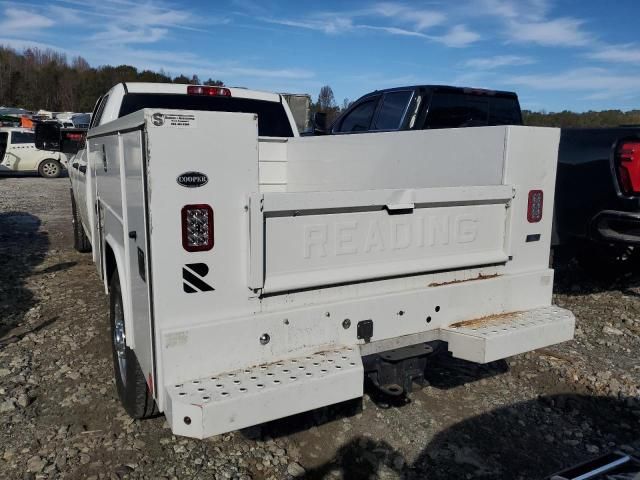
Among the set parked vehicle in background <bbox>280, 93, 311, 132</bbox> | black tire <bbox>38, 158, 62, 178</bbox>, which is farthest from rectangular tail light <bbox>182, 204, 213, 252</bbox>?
black tire <bbox>38, 158, 62, 178</bbox>

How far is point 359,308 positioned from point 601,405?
2049mm

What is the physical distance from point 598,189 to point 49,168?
19475 mm

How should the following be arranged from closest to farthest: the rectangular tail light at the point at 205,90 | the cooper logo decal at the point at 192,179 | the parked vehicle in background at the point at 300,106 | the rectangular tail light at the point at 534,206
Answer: the cooper logo decal at the point at 192,179
the rectangular tail light at the point at 534,206
the rectangular tail light at the point at 205,90
the parked vehicle in background at the point at 300,106

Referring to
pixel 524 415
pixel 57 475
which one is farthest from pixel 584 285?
pixel 57 475

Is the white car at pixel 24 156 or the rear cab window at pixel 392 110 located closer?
the rear cab window at pixel 392 110

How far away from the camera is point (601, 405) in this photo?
3645mm

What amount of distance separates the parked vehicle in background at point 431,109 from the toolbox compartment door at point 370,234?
3.63 meters

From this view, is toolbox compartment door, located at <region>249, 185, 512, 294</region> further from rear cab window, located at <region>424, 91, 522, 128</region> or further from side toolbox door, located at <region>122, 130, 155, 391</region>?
rear cab window, located at <region>424, 91, 522, 128</region>

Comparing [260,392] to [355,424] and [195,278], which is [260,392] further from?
[355,424]

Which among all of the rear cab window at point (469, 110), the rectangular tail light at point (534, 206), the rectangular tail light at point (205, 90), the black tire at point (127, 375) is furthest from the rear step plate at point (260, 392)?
the rear cab window at point (469, 110)

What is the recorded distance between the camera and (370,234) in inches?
107

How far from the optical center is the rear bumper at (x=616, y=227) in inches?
171

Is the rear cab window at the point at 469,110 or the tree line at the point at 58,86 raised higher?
the tree line at the point at 58,86

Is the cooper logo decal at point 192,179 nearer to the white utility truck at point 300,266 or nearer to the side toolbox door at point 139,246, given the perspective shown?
the white utility truck at point 300,266
